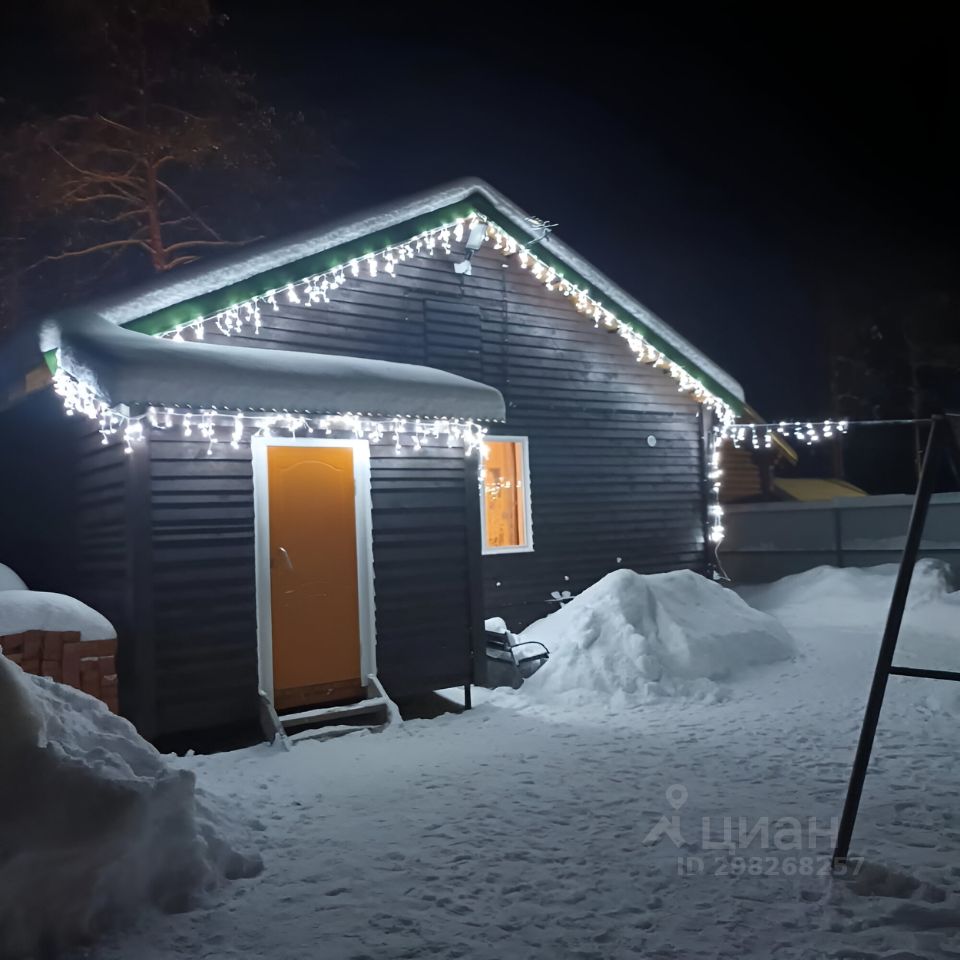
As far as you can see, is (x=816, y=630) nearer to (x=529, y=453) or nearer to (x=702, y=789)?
(x=529, y=453)

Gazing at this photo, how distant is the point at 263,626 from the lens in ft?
23.1

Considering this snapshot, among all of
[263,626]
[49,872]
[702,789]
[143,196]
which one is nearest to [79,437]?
[263,626]

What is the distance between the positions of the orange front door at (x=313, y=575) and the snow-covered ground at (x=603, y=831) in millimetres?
739

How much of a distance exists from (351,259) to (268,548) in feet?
11.2

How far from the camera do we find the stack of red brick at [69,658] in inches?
226

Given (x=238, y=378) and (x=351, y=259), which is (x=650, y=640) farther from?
(x=351, y=259)

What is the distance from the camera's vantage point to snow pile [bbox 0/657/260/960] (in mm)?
3338

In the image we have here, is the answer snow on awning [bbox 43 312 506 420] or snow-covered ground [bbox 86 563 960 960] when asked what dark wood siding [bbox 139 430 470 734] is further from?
snow on awning [bbox 43 312 506 420]

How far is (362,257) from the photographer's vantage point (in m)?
8.79

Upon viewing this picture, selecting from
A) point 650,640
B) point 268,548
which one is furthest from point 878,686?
point 268,548

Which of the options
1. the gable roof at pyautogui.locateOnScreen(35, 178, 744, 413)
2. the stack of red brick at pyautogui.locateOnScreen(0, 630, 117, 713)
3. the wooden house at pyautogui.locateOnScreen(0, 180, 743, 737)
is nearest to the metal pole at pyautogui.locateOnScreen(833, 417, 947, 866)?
the wooden house at pyautogui.locateOnScreen(0, 180, 743, 737)

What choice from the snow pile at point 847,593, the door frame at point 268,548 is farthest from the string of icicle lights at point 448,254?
the snow pile at point 847,593

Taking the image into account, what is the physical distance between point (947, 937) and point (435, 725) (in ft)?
15.5

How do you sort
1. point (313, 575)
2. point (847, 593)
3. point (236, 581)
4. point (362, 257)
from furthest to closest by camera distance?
1. point (847, 593)
2. point (362, 257)
3. point (313, 575)
4. point (236, 581)
